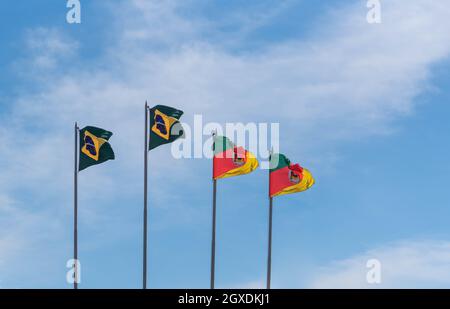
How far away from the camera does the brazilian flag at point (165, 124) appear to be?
54219 mm

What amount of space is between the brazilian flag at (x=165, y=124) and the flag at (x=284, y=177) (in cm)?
627

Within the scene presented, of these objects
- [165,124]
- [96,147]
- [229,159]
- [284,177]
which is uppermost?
[165,124]

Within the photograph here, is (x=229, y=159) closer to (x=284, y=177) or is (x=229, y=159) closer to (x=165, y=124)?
(x=284, y=177)

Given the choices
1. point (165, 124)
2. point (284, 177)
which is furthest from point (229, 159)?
point (165, 124)

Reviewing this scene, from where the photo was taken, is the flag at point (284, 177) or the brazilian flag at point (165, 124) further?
the flag at point (284, 177)

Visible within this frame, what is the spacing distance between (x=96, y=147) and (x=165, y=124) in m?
4.56

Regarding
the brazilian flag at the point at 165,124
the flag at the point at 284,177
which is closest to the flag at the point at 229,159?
the flag at the point at 284,177

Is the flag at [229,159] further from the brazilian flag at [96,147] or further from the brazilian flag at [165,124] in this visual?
the brazilian flag at [96,147]

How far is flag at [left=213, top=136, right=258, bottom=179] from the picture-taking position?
54.6 m

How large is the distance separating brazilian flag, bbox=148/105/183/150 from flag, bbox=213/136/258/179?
2.51m

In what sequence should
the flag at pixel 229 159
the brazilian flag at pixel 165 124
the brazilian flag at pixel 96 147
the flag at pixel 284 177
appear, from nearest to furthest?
1. the brazilian flag at pixel 165 124
2. the flag at pixel 229 159
3. the brazilian flag at pixel 96 147
4. the flag at pixel 284 177

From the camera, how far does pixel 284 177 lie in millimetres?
55719
